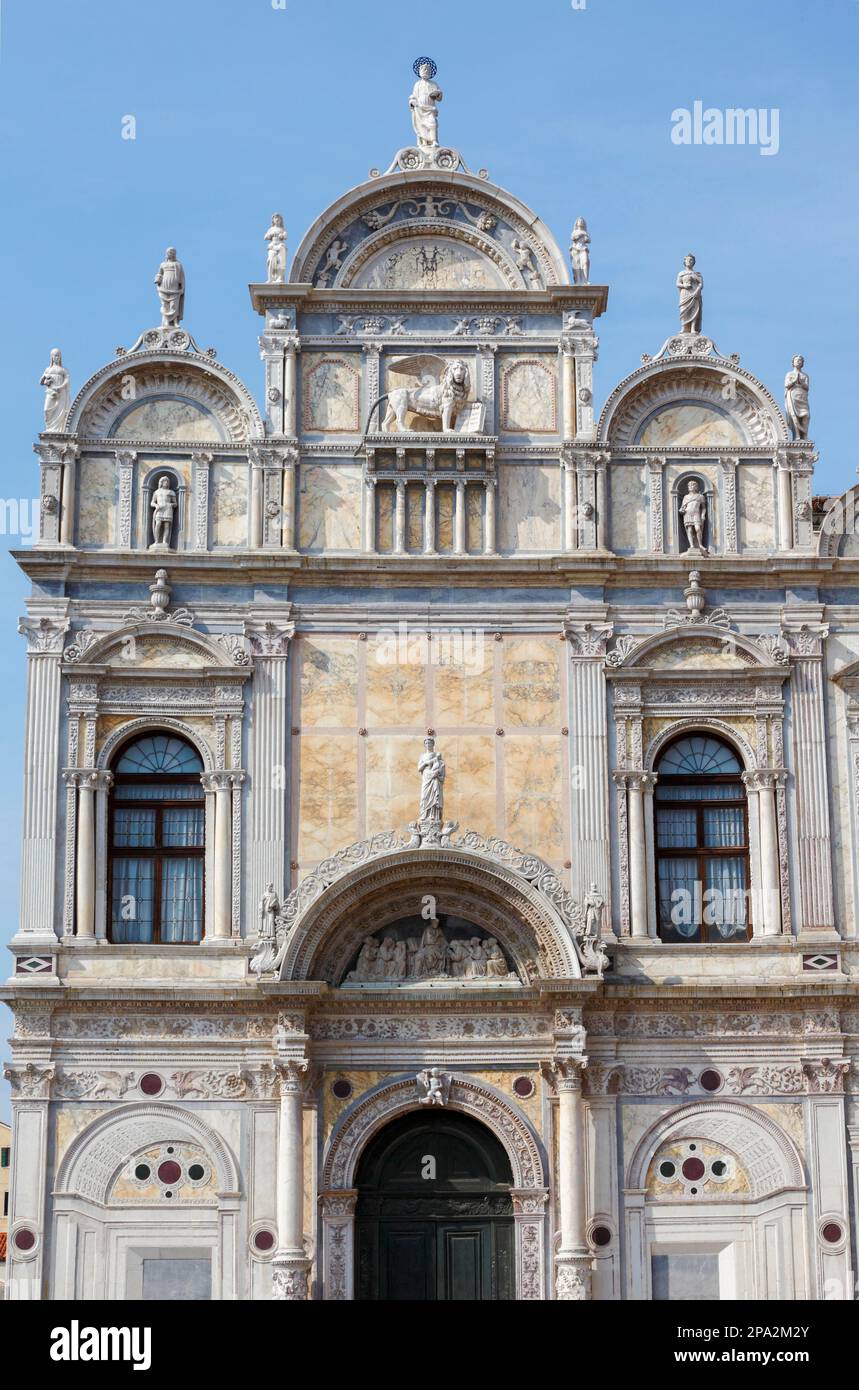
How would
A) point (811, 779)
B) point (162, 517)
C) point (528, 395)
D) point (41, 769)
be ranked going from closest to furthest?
point (41, 769) → point (811, 779) → point (162, 517) → point (528, 395)

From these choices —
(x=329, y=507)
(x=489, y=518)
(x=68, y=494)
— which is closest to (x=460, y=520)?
(x=489, y=518)

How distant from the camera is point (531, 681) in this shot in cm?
2823

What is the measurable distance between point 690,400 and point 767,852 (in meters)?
5.80

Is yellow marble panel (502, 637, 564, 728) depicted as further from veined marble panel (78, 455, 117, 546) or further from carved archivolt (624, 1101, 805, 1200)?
veined marble panel (78, 455, 117, 546)

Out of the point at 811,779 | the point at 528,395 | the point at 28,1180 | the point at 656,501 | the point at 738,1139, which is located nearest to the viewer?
the point at 28,1180

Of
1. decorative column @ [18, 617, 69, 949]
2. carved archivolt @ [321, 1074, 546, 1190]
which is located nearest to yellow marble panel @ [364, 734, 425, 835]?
carved archivolt @ [321, 1074, 546, 1190]

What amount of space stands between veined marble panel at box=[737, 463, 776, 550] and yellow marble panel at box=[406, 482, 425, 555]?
3.93 m

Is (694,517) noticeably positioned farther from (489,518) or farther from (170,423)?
(170,423)

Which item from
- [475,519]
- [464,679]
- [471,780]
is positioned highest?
[475,519]

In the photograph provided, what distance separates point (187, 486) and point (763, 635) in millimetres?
7259

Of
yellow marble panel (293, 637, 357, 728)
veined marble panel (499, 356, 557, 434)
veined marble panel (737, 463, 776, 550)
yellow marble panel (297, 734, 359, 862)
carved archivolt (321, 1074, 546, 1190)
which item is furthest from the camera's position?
veined marble panel (499, 356, 557, 434)

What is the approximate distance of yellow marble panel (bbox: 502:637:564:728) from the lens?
28.1 m

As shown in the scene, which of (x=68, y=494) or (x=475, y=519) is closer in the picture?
(x=68, y=494)
